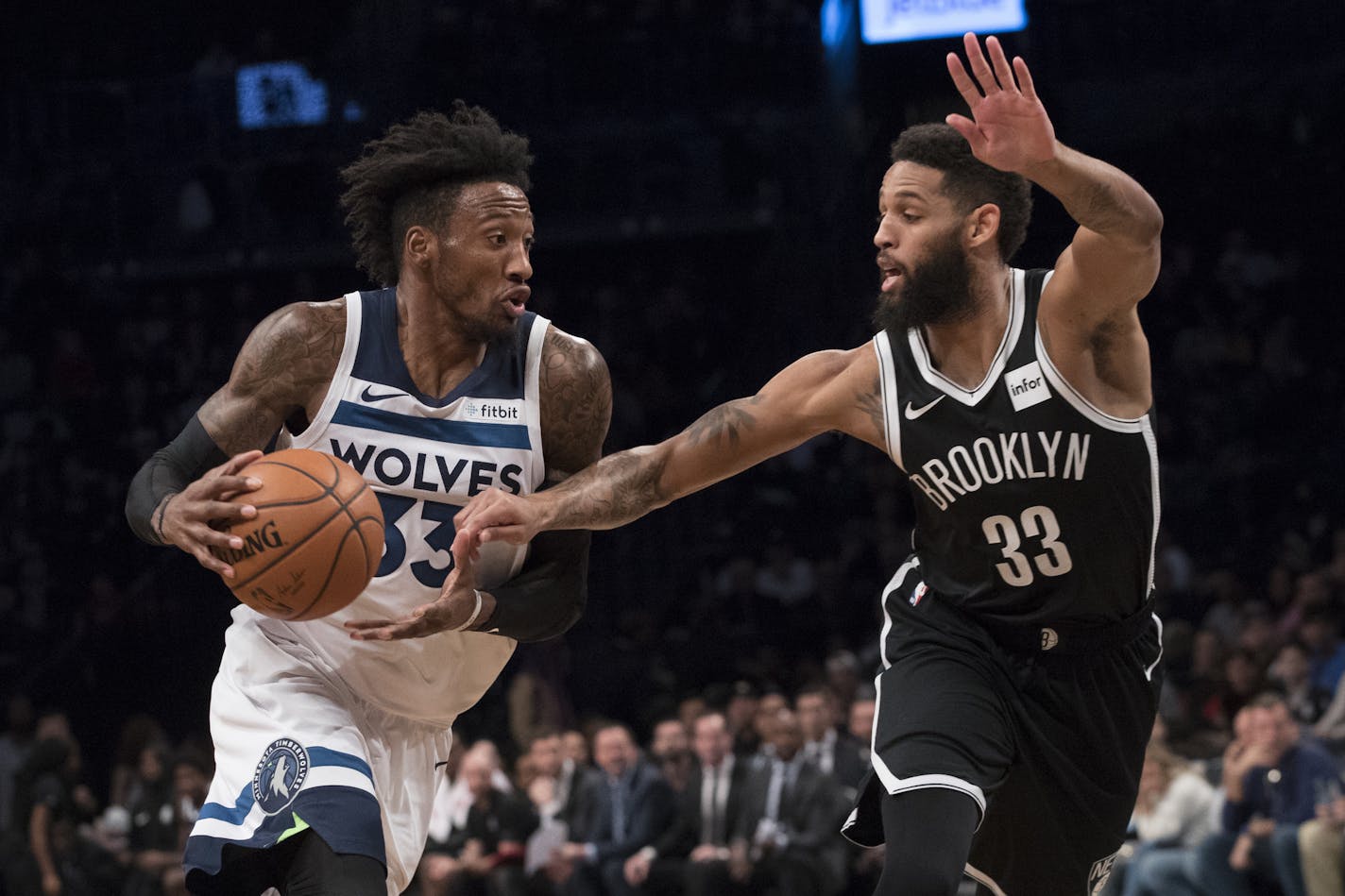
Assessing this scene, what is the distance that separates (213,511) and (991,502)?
5.93ft

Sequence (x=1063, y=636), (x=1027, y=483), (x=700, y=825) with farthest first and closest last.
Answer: (x=700, y=825)
(x=1063, y=636)
(x=1027, y=483)

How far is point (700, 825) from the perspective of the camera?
35.9 ft

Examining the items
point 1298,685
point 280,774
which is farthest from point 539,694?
point 280,774

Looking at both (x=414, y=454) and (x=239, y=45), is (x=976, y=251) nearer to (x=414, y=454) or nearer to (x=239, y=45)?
(x=414, y=454)

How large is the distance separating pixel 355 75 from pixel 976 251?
498 inches

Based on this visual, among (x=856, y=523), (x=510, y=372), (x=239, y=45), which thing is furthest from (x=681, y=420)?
(x=510, y=372)

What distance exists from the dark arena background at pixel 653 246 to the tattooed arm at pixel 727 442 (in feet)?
29.6

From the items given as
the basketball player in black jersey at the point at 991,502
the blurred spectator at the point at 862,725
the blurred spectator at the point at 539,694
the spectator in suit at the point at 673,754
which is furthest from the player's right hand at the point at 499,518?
the blurred spectator at the point at 539,694

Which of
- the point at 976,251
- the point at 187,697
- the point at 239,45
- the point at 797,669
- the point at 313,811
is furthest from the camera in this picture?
the point at 239,45

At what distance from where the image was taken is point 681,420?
1588 centimetres

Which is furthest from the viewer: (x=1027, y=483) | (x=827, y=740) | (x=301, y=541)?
(x=827, y=740)

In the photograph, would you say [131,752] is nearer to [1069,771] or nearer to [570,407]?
[570,407]

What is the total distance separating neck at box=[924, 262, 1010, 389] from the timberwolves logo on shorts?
5.98ft

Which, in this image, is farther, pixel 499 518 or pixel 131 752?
pixel 131 752
